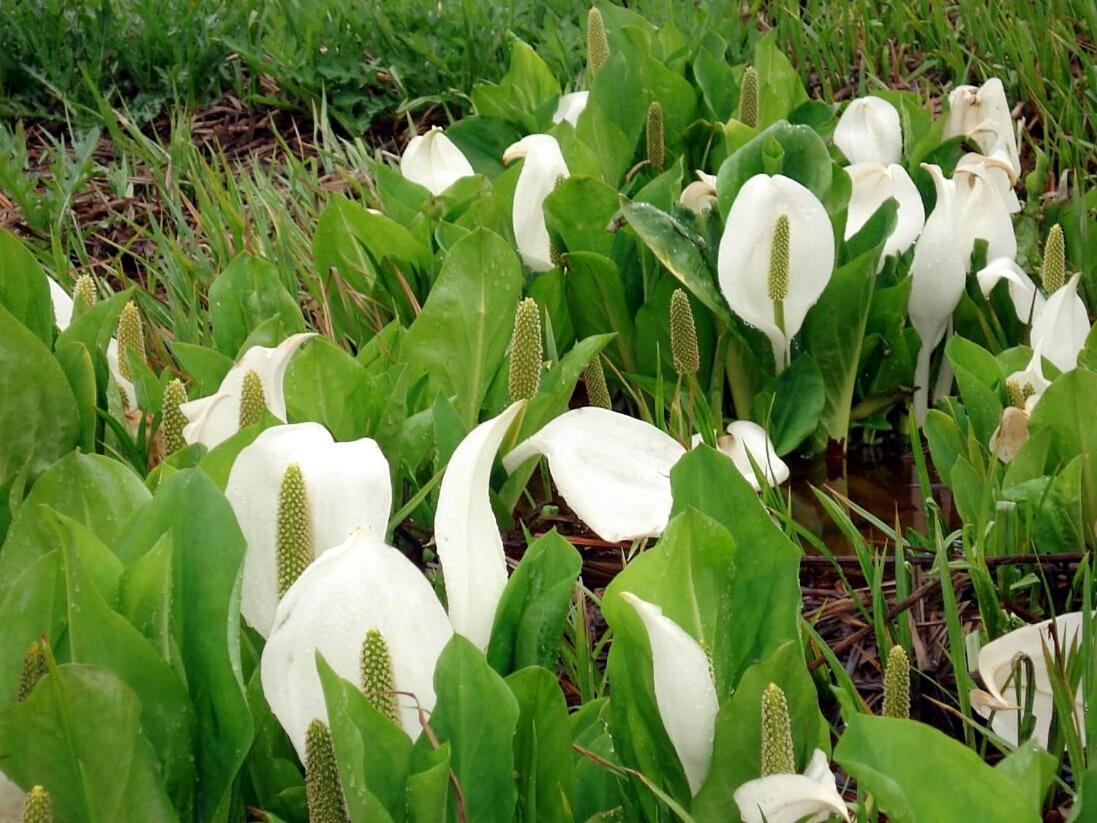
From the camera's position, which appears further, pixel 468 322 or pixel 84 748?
pixel 468 322

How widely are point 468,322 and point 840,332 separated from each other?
1.67ft

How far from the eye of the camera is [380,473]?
1.13m

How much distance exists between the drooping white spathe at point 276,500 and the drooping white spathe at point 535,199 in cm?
90

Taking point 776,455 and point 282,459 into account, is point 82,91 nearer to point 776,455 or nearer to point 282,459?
point 776,455

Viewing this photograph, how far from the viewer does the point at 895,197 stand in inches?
75.4

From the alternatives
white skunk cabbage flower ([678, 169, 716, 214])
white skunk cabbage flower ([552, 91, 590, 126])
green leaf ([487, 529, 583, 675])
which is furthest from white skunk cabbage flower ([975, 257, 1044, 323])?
green leaf ([487, 529, 583, 675])

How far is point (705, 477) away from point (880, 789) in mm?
307

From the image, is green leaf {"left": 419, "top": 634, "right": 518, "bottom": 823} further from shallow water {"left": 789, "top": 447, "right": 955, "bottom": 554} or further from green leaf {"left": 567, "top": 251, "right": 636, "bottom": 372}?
green leaf {"left": 567, "top": 251, "right": 636, "bottom": 372}

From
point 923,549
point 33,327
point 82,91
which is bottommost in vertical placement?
point 82,91

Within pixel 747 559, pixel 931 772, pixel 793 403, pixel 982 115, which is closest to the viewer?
pixel 931 772

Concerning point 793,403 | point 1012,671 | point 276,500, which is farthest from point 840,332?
point 276,500

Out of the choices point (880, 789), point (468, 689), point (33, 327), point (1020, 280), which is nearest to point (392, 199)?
point (33, 327)

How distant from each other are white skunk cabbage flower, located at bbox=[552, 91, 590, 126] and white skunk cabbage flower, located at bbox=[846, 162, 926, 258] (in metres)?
0.69

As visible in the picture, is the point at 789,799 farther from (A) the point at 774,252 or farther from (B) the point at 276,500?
(A) the point at 774,252
